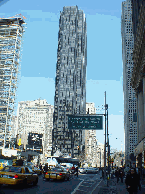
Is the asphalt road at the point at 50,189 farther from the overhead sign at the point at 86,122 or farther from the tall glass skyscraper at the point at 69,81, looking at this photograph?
the tall glass skyscraper at the point at 69,81

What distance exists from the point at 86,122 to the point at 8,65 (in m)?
81.8

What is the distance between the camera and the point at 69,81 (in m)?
176

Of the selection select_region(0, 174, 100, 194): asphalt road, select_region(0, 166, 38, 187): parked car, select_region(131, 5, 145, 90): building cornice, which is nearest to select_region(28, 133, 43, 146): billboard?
select_region(131, 5, 145, 90): building cornice

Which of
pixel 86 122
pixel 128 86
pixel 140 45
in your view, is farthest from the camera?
pixel 128 86

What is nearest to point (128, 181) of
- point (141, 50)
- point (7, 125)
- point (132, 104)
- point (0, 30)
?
point (141, 50)

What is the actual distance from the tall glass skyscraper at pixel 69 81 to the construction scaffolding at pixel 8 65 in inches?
2688

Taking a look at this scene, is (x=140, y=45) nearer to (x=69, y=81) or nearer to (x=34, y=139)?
(x=34, y=139)

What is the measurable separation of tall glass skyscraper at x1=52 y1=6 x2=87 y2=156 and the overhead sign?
134968 mm

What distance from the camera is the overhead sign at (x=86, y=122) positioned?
29438mm

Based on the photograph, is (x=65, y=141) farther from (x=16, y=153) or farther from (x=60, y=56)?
(x=16, y=153)

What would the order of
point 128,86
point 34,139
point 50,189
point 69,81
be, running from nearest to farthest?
point 50,189, point 34,139, point 128,86, point 69,81

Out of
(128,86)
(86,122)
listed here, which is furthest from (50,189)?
(128,86)

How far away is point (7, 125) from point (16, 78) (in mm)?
19886

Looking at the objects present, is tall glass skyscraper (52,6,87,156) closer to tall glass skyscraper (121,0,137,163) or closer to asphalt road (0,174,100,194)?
tall glass skyscraper (121,0,137,163)
